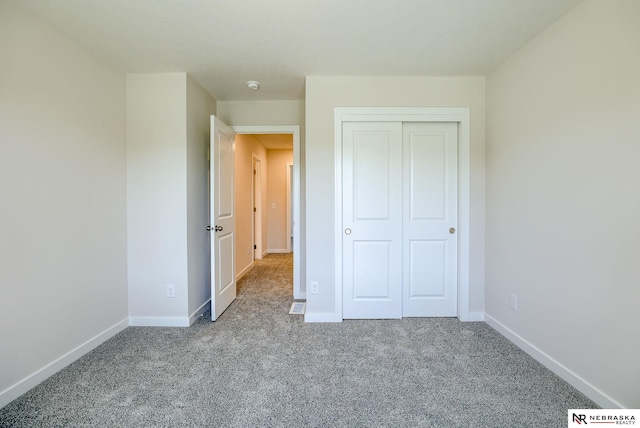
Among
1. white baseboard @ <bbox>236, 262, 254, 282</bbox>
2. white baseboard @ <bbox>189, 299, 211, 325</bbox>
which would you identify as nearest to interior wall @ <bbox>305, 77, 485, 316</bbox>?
white baseboard @ <bbox>189, 299, 211, 325</bbox>

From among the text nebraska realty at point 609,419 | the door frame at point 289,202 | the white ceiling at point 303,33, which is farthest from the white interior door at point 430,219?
the door frame at point 289,202

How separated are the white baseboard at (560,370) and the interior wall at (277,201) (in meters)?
5.01

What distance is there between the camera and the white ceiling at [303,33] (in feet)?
5.72

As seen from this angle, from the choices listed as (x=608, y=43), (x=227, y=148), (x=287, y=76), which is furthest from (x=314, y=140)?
(x=608, y=43)

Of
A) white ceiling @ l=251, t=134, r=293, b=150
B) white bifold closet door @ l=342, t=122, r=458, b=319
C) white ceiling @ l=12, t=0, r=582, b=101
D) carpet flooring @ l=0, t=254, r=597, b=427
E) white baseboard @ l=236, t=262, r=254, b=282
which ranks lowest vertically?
carpet flooring @ l=0, t=254, r=597, b=427

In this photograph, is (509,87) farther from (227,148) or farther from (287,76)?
(227,148)

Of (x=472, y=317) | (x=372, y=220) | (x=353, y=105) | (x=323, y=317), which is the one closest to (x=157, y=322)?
(x=323, y=317)

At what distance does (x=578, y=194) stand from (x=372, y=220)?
1.53 metres

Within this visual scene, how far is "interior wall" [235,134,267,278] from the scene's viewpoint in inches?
168

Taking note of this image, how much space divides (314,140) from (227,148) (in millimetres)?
1076

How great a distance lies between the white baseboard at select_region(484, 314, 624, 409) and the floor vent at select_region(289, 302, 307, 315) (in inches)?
74.8

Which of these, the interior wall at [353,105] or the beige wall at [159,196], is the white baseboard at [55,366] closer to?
the beige wall at [159,196]

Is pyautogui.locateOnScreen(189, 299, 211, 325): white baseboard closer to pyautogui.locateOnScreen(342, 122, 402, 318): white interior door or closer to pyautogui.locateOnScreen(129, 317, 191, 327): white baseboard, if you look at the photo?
pyautogui.locateOnScreen(129, 317, 191, 327): white baseboard

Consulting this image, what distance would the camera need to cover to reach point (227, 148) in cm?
313
